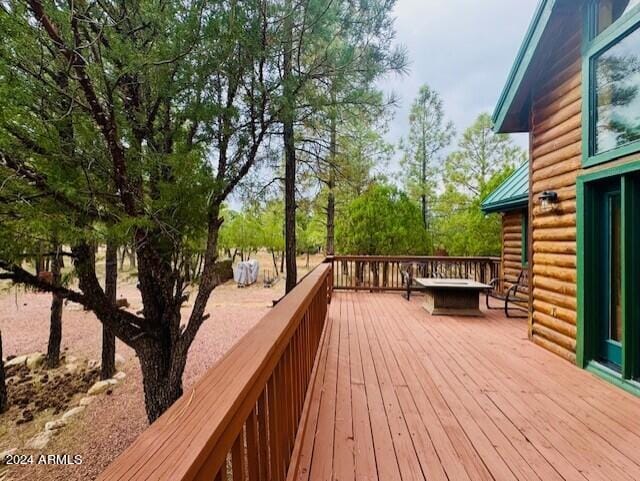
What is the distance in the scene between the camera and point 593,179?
10.7 feet

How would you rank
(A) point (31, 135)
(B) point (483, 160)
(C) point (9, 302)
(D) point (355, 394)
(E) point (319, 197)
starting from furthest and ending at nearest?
(B) point (483, 160) < (C) point (9, 302) < (E) point (319, 197) < (A) point (31, 135) < (D) point (355, 394)

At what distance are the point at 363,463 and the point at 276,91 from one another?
452 centimetres

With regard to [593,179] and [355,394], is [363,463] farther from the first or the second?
[593,179]

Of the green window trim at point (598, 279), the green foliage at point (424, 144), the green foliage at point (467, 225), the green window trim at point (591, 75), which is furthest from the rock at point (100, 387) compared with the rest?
the green foliage at point (424, 144)

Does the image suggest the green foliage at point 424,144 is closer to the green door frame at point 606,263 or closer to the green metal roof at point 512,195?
the green metal roof at point 512,195

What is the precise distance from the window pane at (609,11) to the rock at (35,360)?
11773mm

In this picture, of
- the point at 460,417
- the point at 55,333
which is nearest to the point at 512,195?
the point at 460,417

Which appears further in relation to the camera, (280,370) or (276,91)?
(276,91)

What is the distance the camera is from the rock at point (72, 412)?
575cm

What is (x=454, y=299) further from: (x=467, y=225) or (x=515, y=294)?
(x=467, y=225)

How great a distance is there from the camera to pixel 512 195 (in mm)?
6848

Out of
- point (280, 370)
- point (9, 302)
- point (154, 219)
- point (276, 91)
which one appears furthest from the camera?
point (9, 302)

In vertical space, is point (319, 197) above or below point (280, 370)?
above

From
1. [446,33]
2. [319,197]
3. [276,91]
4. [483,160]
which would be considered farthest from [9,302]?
[483,160]
